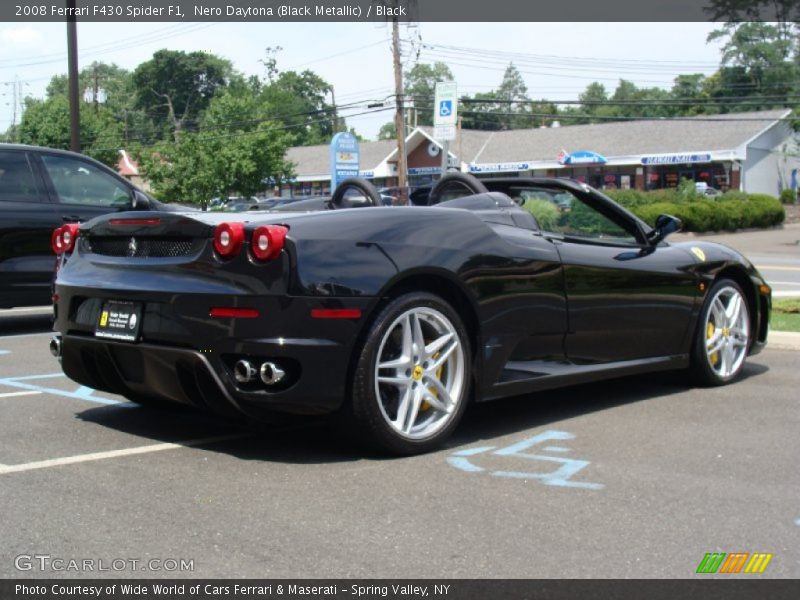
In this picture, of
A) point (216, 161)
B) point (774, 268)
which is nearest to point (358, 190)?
point (774, 268)

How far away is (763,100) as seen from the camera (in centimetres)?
8162

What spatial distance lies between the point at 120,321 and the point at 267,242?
91 cm

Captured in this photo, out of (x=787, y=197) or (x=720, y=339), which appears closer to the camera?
(x=720, y=339)

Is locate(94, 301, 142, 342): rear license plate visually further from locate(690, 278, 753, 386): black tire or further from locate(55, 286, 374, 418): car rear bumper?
locate(690, 278, 753, 386): black tire

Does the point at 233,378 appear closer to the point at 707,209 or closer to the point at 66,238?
the point at 66,238

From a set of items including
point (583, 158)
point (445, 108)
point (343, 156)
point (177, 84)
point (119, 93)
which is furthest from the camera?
point (119, 93)

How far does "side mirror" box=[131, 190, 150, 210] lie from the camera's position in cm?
924

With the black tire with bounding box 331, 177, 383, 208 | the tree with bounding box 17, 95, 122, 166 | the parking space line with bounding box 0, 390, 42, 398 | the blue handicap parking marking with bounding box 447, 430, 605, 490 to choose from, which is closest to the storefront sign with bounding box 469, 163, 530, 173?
the tree with bounding box 17, 95, 122, 166

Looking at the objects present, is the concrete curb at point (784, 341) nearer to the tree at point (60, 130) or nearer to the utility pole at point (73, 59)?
the utility pole at point (73, 59)

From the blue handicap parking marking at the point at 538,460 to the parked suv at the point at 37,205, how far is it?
16.3ft

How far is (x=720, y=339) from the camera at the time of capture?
643cm

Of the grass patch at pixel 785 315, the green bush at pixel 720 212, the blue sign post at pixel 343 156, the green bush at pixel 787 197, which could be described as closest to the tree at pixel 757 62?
the green bush at pixel 787 197

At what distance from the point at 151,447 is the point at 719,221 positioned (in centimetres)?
3400

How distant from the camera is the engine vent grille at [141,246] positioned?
14.5 feet
